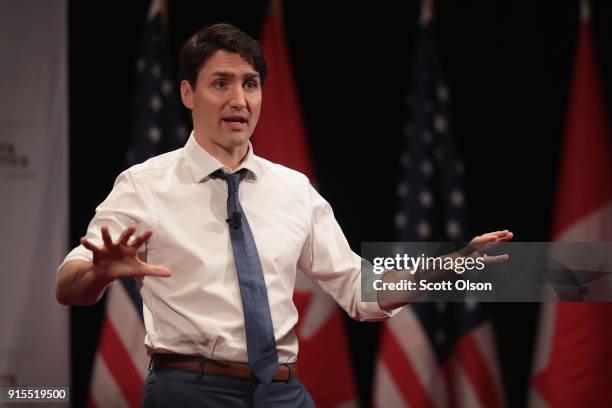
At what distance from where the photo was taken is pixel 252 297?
6.36 feet

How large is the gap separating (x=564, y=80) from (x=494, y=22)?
1.73 feet

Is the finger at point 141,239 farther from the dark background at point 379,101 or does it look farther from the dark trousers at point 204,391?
the dark background at point 379,101

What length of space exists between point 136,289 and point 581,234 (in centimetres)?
244

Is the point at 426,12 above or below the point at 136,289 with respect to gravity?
above

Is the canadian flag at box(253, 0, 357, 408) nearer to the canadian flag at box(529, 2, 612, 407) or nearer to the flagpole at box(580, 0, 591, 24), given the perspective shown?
the canadian flag at box(529, 2, 612, 407)

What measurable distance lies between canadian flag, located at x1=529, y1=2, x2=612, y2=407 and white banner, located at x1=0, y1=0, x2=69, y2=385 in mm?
2584

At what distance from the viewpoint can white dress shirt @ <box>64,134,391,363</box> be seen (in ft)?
6.31

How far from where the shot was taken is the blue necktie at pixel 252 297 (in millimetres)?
1900

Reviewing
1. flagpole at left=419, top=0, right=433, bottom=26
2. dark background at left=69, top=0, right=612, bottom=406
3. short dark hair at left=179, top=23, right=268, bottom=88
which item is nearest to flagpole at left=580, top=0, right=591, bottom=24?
dark background at left=69, top=0, right=612, bottom=406

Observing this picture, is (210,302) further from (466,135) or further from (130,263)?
(466,135)

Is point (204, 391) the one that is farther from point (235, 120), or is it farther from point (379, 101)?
point (379, 101)

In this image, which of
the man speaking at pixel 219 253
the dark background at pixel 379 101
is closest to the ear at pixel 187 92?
the man speaking at pixel 219 253

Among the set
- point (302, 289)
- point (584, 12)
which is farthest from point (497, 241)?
point (584, 12)

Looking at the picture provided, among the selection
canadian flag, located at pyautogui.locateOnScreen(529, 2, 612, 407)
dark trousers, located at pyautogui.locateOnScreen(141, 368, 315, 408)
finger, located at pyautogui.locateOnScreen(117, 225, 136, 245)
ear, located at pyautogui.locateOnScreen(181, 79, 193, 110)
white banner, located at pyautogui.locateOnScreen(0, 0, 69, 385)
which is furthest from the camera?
canadian flag, located at pyautogui.locateOnScreen(529, 2, 612, 407)
